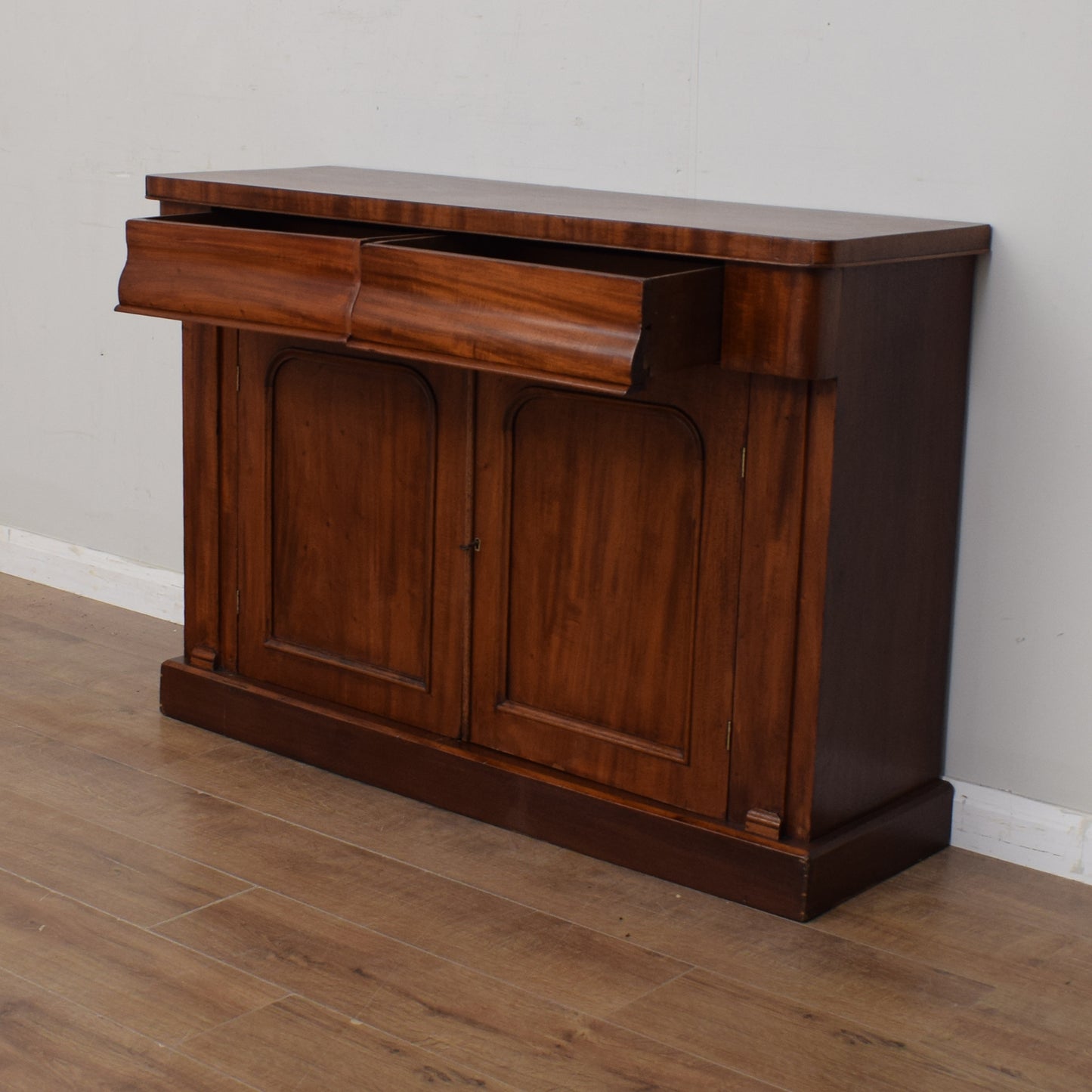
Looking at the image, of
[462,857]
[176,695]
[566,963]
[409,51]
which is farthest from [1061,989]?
[409,51]

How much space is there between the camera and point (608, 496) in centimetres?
261

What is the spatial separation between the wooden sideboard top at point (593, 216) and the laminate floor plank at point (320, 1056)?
115cm

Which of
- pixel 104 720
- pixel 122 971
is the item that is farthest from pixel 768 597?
pixel 104 720

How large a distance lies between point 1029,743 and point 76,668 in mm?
1966

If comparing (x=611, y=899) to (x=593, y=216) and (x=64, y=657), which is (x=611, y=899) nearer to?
(x=593, y=216)

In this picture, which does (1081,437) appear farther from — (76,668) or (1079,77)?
(76,668)

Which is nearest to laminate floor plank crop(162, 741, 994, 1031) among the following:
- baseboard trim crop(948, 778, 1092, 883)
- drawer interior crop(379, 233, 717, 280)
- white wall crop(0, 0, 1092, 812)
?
baseboard trim crop(948, 778, 1092, 883)

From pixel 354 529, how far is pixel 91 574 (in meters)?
1.35

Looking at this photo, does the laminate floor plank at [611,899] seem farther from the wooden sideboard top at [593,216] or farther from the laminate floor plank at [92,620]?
the wooden sideboard top at [593,216]

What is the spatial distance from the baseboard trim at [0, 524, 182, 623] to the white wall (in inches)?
2.2

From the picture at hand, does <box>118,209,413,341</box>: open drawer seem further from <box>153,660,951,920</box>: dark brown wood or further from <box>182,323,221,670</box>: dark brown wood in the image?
<box>153,660,951,920</box>: dark brown wood

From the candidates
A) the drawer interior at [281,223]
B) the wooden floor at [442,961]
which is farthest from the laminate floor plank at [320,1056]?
the drawer interior at [281,223]

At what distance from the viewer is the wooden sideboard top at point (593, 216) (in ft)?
7.63

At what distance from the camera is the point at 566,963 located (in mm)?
2340
